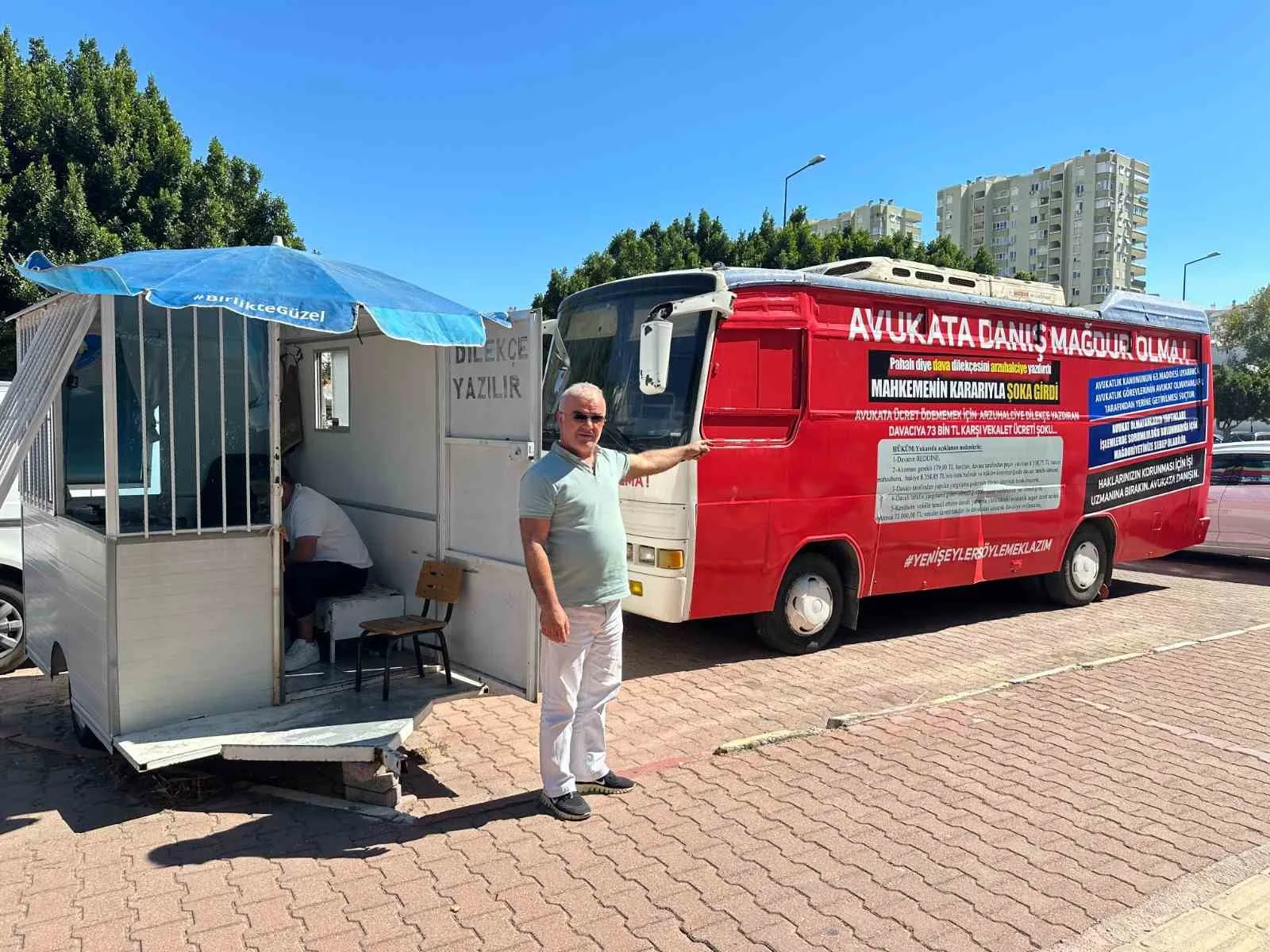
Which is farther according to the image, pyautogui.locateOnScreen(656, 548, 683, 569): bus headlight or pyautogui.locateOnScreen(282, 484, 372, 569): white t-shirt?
pyautogui.locateOnScreen(656, 548, 683, 569): bus headlight

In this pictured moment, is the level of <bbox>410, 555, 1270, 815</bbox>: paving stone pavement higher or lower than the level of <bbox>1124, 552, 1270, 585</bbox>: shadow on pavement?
higher

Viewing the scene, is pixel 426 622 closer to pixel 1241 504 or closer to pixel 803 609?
pixel 803 609

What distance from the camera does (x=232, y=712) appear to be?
4730mm

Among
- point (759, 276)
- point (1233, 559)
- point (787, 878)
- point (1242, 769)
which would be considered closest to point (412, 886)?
point (787, 878)

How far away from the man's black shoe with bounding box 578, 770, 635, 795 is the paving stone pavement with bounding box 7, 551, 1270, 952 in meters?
0.07

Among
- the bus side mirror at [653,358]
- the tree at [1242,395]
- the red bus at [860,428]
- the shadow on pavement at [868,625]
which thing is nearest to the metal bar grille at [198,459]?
the red bus at [860,428]

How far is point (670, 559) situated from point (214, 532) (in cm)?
318

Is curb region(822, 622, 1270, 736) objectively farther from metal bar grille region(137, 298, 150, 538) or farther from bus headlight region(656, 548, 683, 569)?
metal bar grille region(137, 298, 150, 538)

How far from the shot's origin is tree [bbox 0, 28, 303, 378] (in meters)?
12.8

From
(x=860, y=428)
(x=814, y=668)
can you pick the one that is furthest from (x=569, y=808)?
(x=860, y=428)

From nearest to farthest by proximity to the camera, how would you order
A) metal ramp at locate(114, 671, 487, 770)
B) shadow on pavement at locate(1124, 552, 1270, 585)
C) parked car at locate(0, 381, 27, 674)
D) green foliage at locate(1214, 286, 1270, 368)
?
metal ramp at locate(114, 671, 487, 770) → parked car at locate(0, 381, 27, 674) → shadow on pavement at locate(1124, 552, 1270, 585) → green foliage at locate(1214, 286, 1270, 368)

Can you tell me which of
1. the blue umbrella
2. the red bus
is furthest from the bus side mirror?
the blue umbrella

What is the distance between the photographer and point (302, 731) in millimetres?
4461

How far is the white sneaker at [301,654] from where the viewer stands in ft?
18.0
